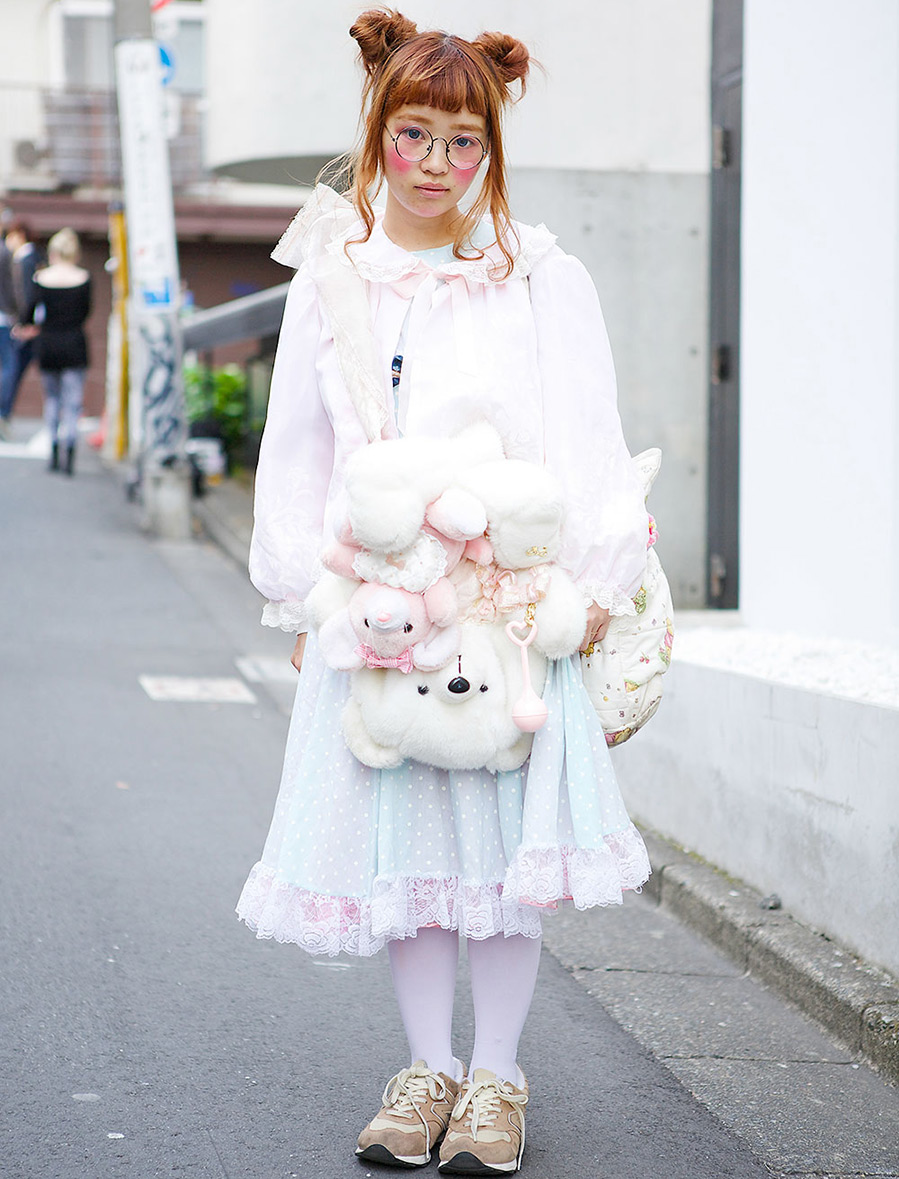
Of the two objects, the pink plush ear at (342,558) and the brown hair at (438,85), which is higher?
the brown hair at (438,85)

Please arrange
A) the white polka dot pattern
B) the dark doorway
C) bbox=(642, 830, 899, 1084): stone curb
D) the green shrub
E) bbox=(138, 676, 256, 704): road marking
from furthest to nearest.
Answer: the green shrub → the dark doorway → bbox=(138, 676, 256, 704): road marking → bbox=(642, 830, 899, 1084): stone curb → the white polka dot pattern

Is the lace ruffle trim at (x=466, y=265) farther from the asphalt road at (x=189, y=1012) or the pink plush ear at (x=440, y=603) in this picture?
the asphalt road at (x=189, y=1012)

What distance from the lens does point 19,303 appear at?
15805 millimetres

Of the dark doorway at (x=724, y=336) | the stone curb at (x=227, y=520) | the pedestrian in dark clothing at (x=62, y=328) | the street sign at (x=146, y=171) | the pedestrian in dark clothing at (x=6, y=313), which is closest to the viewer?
the dark doorway at (x=724, y=336)

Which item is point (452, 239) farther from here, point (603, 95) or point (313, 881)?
point (603, 95)

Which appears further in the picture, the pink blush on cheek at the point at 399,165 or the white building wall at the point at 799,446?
the white building wall at the point at 799,446

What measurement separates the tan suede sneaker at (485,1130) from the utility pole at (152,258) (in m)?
9.27

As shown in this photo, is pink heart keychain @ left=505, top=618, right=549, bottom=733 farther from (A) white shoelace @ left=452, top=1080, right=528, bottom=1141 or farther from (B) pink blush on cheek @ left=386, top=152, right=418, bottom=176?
(B) pink blush on cheek @ left=386, top=152, right=418, bottom=176

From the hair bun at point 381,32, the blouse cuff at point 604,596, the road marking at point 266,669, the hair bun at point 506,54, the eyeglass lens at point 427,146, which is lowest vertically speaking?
the road marking at point 266,669

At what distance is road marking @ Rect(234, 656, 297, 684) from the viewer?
7.83 m

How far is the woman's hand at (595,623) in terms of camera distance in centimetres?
269

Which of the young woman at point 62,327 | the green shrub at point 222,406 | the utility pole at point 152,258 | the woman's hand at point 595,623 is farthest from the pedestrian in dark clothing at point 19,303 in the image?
the woman's hand at point 595,623

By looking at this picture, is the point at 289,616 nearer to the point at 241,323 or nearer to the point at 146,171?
the point at 146,171

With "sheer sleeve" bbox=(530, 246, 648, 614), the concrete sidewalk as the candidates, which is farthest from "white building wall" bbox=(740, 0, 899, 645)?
"sheer sleeve" bbox=(530, 246, 648, 614)
